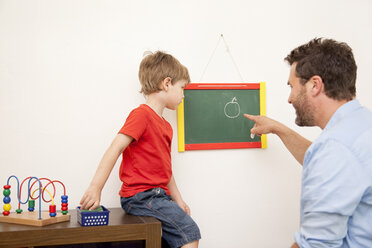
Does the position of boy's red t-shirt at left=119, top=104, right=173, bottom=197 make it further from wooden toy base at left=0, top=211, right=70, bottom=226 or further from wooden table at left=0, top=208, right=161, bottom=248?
wooden toy base at left=0, top=211, right=70, bottom=226

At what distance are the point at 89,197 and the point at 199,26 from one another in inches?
42.6

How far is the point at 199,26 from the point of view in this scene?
1882 millimetres

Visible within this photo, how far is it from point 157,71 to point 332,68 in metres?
0.76

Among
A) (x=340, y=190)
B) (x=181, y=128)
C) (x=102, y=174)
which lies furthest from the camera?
(x=181, y=128)

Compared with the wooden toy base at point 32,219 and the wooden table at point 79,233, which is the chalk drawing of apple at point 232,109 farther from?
the wooden toy base at point 32,219

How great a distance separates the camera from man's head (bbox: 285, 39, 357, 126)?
4.25ft

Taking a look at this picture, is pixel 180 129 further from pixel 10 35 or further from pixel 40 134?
pixel 10 35

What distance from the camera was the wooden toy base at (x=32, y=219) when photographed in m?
1.28

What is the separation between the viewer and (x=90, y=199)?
1.32m

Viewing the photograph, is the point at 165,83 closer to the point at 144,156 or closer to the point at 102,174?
the point at 144,156

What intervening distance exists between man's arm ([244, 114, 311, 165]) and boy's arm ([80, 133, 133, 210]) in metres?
0.68

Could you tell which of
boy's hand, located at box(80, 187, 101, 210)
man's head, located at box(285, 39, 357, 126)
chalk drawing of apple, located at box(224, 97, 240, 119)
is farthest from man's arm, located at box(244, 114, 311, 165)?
→ boy's hand, located at box(80, 187, 101, 210)

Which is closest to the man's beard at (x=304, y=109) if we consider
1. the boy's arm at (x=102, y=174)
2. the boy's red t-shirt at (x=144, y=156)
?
the boy's red t-shirt at (x=144, y=156)

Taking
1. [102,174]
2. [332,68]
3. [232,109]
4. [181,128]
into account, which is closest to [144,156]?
[102,174]
